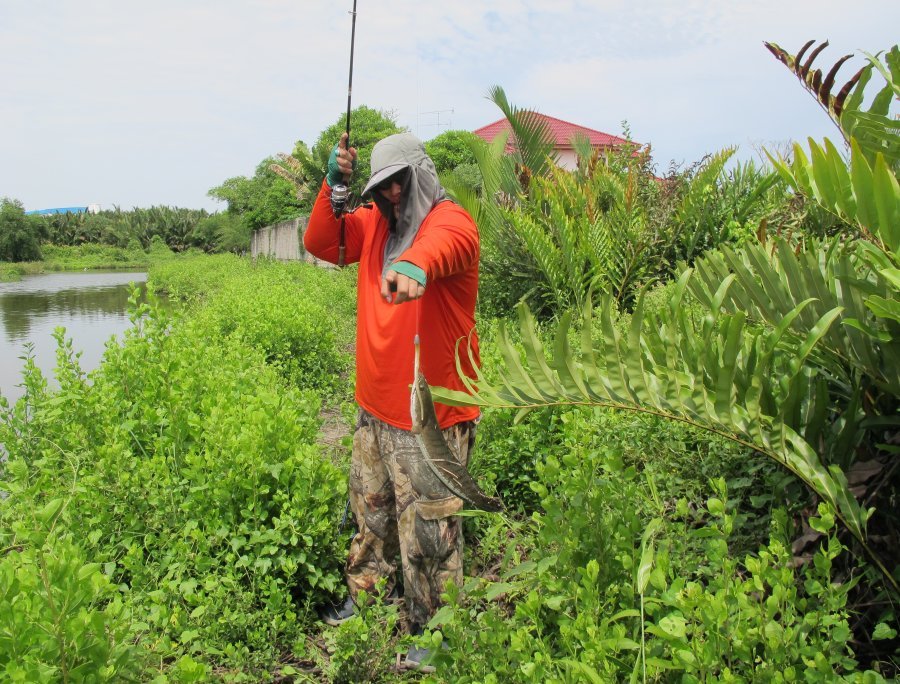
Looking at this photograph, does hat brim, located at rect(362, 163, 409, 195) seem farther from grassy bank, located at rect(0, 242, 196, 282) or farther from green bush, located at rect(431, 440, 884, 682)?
grassy bank, located at rect(0, 242, 196, 282)

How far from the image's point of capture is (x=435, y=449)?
Answer: 2.08 m

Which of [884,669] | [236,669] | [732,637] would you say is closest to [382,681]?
[236,669]

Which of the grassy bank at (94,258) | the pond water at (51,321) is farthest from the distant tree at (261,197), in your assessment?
the pond water at (51,321)

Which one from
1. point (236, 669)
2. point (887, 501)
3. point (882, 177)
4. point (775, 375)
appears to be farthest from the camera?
point (236, 669)

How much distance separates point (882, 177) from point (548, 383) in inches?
34.7

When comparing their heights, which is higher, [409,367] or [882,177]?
[882,177]

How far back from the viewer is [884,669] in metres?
1.80

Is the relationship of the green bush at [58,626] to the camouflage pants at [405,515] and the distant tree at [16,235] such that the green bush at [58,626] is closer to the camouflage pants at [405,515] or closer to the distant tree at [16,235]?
the camouflage pants at [405,515]

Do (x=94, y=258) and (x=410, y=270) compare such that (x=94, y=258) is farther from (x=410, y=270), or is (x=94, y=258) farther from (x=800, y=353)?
(x=800, y=353)

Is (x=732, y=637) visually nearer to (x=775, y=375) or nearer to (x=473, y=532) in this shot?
(x=775, y=375)

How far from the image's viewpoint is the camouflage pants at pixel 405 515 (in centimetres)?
240

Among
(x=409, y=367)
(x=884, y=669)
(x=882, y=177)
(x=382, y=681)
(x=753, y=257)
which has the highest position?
(x=882, y=177)

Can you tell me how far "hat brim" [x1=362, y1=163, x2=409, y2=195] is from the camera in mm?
2262

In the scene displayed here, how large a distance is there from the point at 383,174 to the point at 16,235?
50544mm
